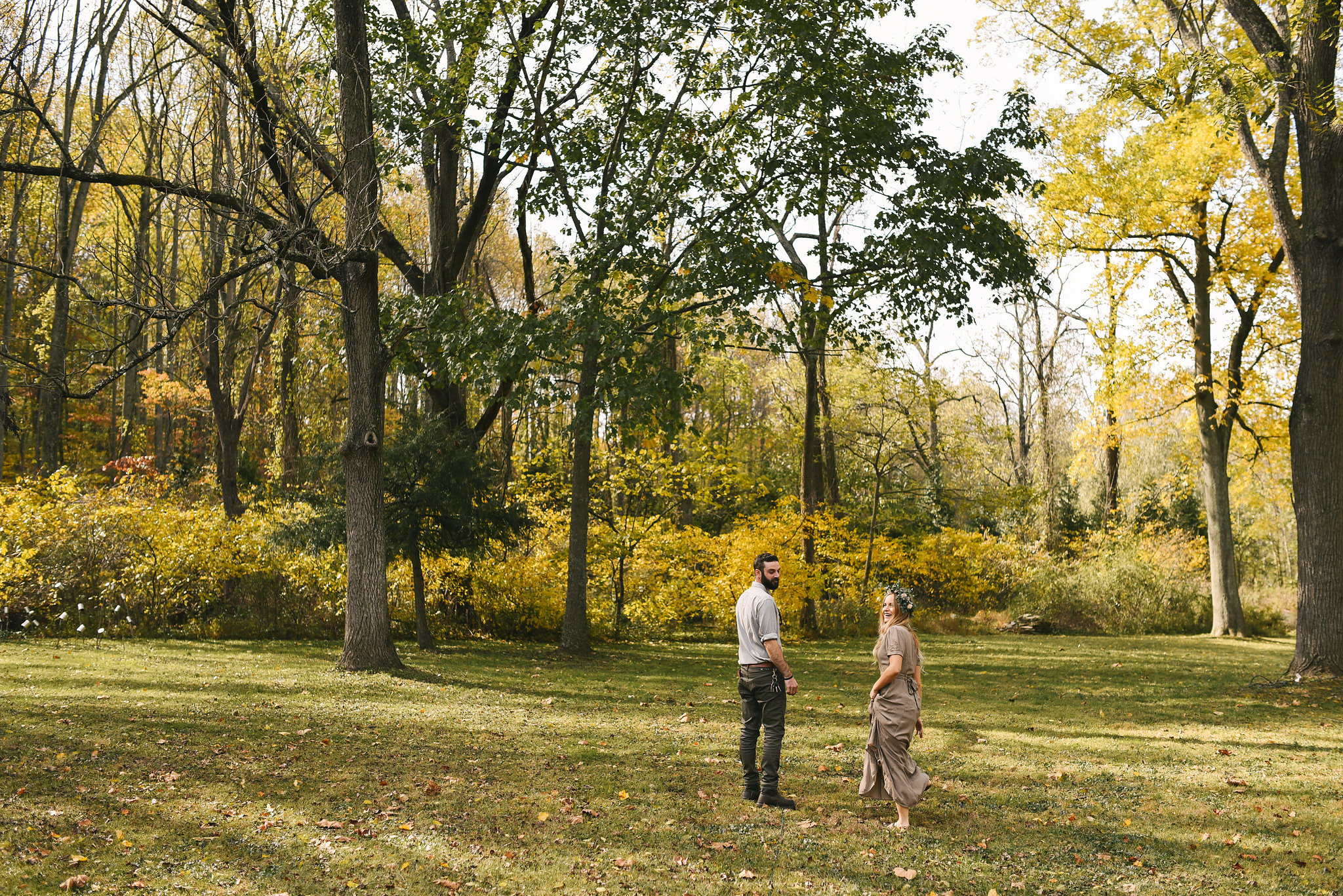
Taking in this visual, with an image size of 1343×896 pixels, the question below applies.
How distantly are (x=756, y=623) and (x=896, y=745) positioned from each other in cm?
125

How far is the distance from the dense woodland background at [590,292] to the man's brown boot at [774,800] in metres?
6.32

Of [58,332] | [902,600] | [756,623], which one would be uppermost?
[58,332]

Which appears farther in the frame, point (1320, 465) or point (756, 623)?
point (1320, 465)

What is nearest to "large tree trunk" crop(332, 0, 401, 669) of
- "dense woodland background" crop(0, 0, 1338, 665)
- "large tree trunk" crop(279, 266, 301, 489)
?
"dense woodland background" crop(0, 0, 1338, 665)

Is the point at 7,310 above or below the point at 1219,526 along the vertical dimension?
above

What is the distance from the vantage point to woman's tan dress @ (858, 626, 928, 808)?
592cm

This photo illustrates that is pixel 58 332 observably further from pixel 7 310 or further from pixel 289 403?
pixel 289 403

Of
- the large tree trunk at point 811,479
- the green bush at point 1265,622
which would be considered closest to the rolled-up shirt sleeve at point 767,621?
the large tree trunk at point 811,479

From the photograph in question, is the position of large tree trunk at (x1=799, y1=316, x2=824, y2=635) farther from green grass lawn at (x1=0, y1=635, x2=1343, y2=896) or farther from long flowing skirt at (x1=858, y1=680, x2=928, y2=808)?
long flowing skirt at (x1=858, y1=680, x2=928, y2=808)

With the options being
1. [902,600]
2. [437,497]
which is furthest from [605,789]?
[437,497]

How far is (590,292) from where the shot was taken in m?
12.8

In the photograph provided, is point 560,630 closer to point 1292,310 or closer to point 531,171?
point 531,171

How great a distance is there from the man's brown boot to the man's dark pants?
28 mm

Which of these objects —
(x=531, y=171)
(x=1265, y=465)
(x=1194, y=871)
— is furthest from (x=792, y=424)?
(x=1194, y=871)
